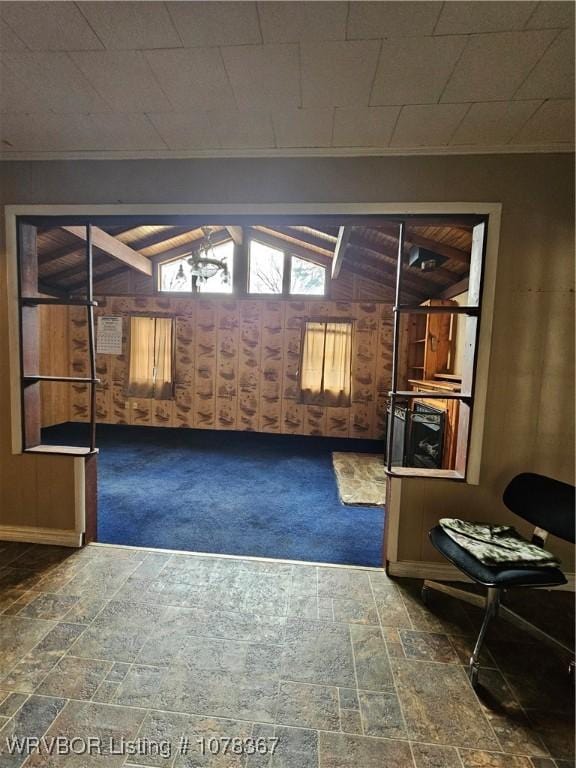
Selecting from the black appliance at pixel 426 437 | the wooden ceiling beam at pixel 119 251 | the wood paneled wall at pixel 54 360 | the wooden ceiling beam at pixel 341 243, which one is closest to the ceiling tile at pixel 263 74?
the wooden ceiling beam at pixel 341 243

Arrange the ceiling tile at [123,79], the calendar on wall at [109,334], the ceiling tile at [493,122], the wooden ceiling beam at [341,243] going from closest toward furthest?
the ceiling tile at [123,79] < the ceiling tile at [493,122] < the wooden ceiling beam at [341,243] < the calendar on wall at [109,334]

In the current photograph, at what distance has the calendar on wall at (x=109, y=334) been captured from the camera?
5134mm

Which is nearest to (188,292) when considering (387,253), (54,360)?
(54,360)

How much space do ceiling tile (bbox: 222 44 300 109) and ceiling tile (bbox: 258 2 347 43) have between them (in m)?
0.05

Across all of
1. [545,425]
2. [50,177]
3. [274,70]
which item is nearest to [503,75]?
[274,70]

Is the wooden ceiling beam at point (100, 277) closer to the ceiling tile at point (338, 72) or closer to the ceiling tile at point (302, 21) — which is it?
the ceiling tile at point (338, 72)

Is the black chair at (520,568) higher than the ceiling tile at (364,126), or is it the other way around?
the ceiling tile at (364,126)

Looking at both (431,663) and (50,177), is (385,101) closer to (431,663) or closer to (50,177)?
(50,177)

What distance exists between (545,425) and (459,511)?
0.70 meters

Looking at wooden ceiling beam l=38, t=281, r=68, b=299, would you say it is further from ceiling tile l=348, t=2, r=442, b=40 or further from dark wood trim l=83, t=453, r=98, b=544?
ceiling tile l=348, t=2, r=442, b=40

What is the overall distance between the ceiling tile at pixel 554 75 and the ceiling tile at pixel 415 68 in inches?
13.2

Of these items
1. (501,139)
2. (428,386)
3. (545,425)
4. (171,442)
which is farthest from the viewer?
(171,442)

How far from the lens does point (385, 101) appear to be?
1479 mm

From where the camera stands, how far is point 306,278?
5.37 meters
